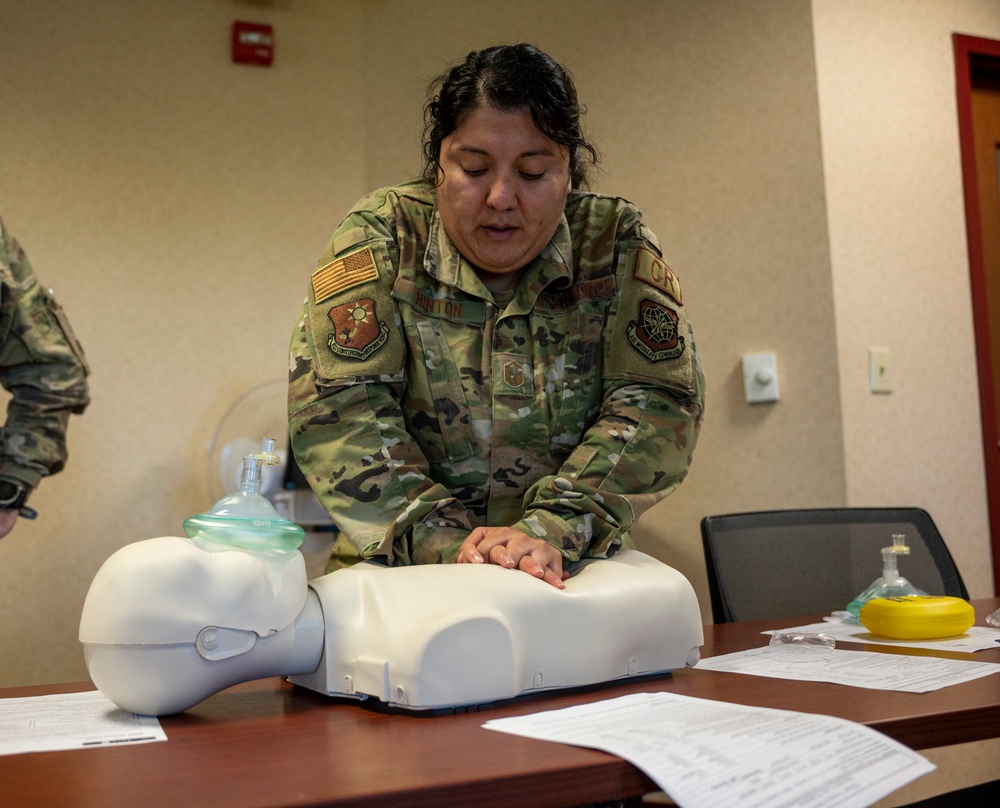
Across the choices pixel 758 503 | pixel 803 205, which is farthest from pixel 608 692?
pixel 803 205

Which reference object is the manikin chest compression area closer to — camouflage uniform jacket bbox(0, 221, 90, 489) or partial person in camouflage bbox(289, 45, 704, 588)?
partial person in camouflage bbox(289, 45, 704, 588)

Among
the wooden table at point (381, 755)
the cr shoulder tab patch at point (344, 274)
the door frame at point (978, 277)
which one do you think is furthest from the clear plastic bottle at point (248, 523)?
the door frame at point (978, 277)

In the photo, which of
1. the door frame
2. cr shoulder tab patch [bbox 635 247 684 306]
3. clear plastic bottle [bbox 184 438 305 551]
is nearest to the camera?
clear plastic bottle [bbox 184 438 305 551]

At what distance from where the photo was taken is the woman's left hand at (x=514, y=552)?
3.38ft

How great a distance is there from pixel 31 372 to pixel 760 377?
5.40 ft

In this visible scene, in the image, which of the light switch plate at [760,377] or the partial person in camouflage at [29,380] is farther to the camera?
the light switch plate at [760,377]

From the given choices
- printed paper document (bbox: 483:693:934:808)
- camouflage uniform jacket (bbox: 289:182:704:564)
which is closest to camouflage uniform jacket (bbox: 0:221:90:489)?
camouflage uniform jacket (bbox: 289:182:704:564)

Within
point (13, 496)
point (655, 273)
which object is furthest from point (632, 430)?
point (13, 496)

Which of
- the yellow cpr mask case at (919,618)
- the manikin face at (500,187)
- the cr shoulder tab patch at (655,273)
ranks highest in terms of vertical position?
the manikin face at (500,187)

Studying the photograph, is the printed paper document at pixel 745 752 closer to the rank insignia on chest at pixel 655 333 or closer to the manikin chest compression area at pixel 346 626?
the manikin chest compression area at pixel 346 626

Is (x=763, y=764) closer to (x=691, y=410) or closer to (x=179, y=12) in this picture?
(x=691, y=410)

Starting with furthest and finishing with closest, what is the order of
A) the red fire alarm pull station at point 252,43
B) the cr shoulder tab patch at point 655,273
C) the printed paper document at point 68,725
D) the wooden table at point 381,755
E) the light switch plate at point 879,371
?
the red fire alarm pull station at point 252,43, the light switch plate at point 879,371, the cr shoulder tab patch at point 655,273, the printed paper document at point 68,725, the wooden table at point 381,755

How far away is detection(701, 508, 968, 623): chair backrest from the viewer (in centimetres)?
163

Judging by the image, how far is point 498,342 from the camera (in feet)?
4.51
